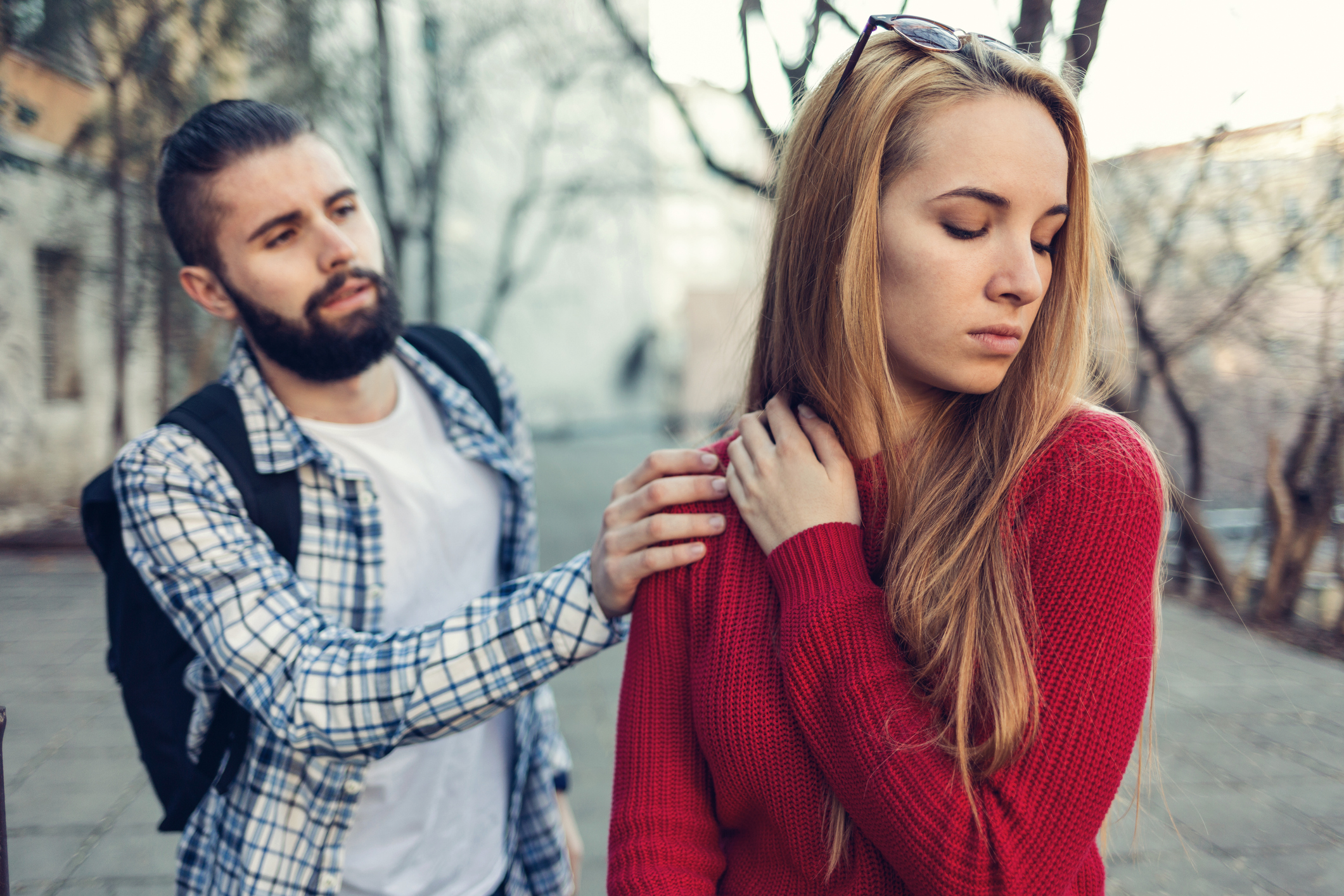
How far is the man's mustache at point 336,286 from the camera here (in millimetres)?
1832

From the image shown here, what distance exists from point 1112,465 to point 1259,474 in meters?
4.59

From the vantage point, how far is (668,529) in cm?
125

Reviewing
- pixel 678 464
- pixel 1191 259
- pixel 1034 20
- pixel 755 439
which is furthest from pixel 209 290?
pixel 1191 259

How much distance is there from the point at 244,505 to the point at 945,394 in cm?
136

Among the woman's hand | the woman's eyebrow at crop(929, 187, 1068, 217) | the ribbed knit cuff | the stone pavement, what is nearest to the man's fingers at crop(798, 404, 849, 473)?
the woman's hand

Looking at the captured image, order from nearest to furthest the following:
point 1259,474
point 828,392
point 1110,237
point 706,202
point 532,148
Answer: point 828,392, point 1110,237, point 1259,474, point 532,148, point 706,202

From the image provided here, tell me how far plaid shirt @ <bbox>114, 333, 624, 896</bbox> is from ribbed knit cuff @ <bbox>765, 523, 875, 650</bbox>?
0.42 m

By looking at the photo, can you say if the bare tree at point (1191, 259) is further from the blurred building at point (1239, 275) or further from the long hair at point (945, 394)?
the long hair at point (945, 394)

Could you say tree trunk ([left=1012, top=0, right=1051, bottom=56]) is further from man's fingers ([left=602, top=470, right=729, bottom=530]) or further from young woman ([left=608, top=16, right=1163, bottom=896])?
man's fingers ([left=602, top=470, right=729, bottom=530])

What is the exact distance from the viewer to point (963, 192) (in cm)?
107

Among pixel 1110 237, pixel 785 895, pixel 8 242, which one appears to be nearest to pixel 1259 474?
pixel 1110 237

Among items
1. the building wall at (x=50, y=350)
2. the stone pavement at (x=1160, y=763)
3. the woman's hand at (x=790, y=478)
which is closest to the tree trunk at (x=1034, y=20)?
the woman's hand at (x=790, y=478)

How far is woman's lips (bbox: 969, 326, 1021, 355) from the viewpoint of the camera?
44.1 inches

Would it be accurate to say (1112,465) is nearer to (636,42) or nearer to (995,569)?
(995,569)
